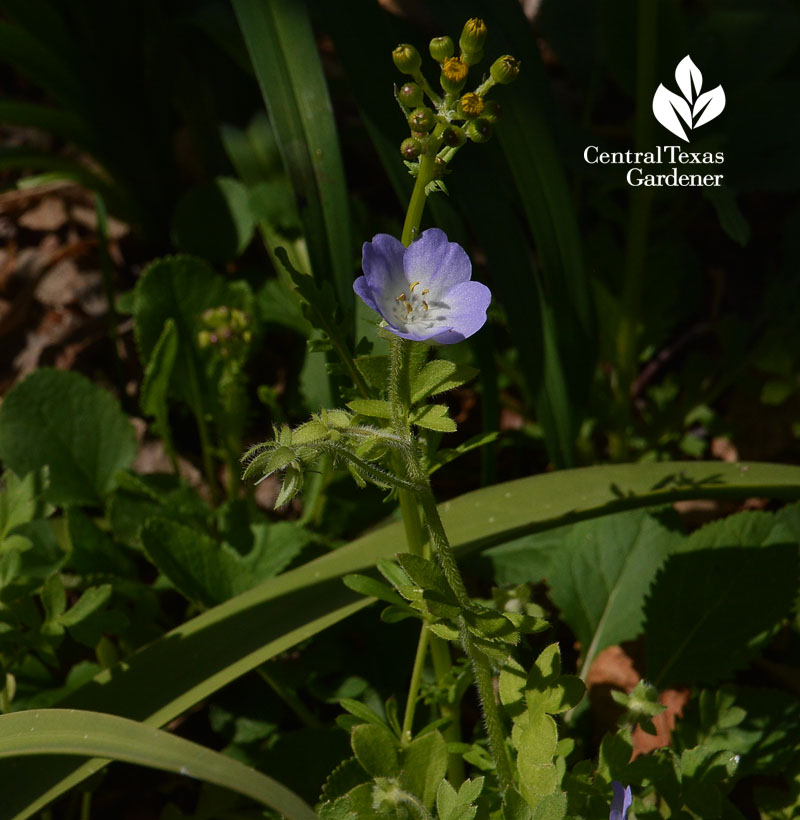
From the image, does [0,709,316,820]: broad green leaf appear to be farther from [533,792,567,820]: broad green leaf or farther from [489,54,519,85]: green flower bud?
[489,54,519,85]: green flower bud

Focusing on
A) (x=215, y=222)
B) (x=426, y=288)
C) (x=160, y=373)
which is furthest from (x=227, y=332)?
(x=426, y=288)

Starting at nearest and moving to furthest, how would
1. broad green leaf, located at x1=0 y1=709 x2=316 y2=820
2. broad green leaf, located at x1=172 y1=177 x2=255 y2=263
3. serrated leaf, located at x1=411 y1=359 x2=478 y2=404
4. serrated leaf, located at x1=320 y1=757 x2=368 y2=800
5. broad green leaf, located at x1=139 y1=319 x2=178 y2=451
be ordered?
broad green leaf, located at x1=0 y1=709 x2=316 y2=820, serrated leaf, located at x1=411 y1=359 x2=478 y2=404, serrated leaf, located at x1=320 y1=757 x2=368 y2=800, broad green leaf, located at x1=139 y1=319 x2=178 y2=451, broad green leaf, located at x1=172 y1=177 x2=255 y2=263

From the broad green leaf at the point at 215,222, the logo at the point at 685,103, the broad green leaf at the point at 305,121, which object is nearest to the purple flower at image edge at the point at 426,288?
the broad green leaf at the point at 305,121

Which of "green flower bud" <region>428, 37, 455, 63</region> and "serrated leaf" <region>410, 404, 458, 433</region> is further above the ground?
"green flower bud" <region>428, 37, 455, 63</region>

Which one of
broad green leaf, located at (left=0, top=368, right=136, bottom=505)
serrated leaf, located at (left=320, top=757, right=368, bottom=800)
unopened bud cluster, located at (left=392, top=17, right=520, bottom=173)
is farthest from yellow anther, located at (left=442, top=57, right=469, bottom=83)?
broad green leaf, located at (left=0, top=368, right=136, bottom=505)

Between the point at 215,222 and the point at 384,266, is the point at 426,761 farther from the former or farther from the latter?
the point at 215,222

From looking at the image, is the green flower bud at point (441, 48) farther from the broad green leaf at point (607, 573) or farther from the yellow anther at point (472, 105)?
the broad green leaf at point (607, 573)
